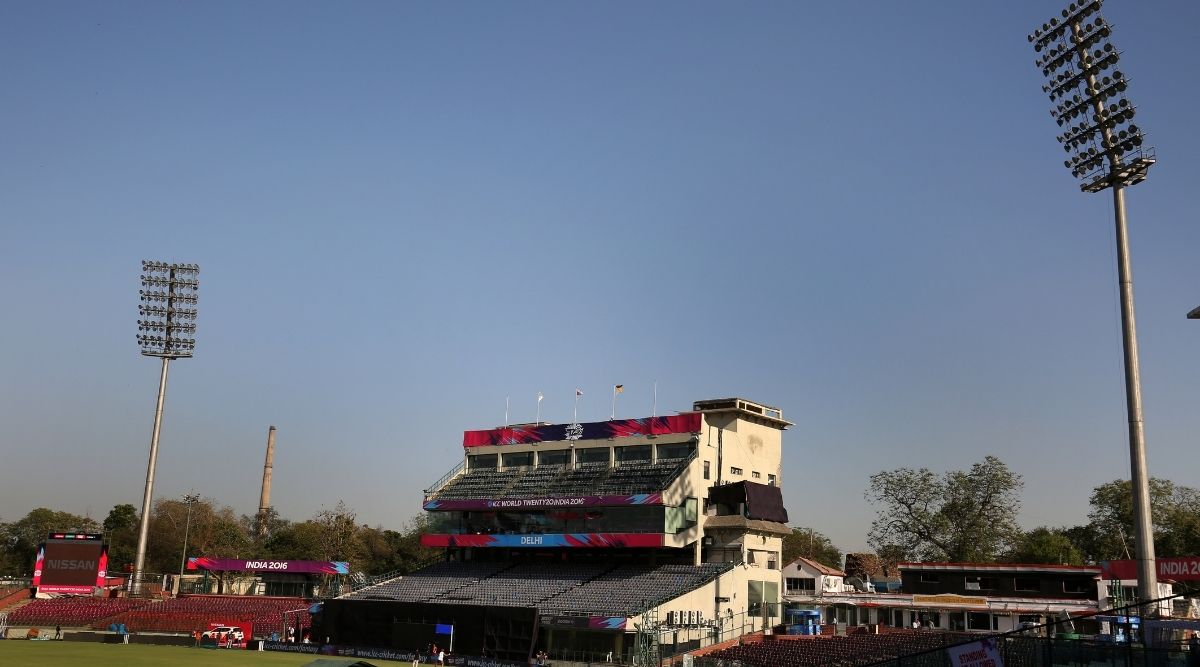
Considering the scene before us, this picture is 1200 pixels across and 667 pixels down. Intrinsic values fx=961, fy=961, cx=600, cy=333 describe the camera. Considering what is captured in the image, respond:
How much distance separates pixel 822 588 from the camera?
8100 cm

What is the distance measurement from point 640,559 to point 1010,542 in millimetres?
51611

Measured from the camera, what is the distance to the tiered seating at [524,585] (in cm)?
7075

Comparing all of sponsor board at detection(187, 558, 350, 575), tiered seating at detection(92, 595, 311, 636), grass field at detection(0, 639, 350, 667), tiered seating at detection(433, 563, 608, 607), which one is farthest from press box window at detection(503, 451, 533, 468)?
grass field at detection(0, 639, 350, 667)

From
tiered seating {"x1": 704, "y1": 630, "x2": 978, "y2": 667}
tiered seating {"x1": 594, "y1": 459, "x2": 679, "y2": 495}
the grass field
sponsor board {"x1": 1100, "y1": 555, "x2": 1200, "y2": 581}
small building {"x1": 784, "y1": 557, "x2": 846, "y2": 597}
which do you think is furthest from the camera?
small building {"x1": 784, "y1": 557, "x2": 846, "y2": 597}

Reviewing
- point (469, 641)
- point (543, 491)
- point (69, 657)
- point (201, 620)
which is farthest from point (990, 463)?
point (69, 657)

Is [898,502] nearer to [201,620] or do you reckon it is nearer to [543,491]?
[543,491]

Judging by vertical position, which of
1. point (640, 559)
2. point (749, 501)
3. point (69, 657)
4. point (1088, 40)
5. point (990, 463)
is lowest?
point (69, 657)

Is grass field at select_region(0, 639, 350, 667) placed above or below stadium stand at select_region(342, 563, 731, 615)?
below

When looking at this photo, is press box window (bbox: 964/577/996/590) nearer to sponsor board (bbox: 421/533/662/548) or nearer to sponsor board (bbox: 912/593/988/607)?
sponsor board (bbox: 912/593/988/607)

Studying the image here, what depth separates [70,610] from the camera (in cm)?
7744

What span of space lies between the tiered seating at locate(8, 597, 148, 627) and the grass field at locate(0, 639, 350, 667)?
8377 mm

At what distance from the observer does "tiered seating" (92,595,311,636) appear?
7412cm

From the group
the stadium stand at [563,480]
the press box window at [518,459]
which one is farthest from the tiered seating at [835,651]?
the press box window at [518,459]

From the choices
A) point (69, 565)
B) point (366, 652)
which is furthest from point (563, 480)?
point (69, 565)
